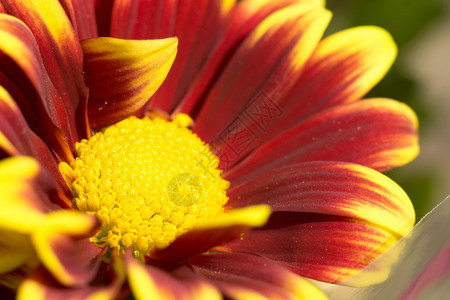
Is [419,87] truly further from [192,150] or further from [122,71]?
[122,71]

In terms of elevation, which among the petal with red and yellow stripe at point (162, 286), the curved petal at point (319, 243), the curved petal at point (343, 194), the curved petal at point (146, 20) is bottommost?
the curved petal at point (319, 243)

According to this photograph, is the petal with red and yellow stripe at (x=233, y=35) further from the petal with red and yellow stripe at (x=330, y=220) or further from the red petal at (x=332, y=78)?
the petal with red and yellow stripe at (x=330, y=220)

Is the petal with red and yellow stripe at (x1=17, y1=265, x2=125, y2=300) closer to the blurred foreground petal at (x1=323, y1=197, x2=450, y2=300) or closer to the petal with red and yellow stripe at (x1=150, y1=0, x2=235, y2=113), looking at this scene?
the blurred foreground petal at (x1=323, y1=197, x2=450, y2=300)

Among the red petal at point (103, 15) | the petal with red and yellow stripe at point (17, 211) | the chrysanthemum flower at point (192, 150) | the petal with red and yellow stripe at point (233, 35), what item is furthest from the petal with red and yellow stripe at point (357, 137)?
the petal with red and yellow stripe at point (17, 211)

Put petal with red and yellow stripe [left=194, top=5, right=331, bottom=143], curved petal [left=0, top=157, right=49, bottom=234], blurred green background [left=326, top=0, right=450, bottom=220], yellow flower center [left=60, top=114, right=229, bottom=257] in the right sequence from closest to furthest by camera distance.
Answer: curved petal [left=0, top=157, right=49, bottom=234] → yellow flower center [left=60, top=114, right=229, bottom=257] → petal with red and yellow stripe [left=194, top=5, right=331, bottom=143] → blurred green background [left=326, top=0, right=450, bottom=220]

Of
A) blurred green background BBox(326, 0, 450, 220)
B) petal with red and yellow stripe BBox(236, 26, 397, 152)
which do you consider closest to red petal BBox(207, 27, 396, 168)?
petal with red and yellow stripe BBox(236, 26, 397, 152)

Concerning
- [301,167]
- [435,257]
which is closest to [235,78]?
[301,167]
